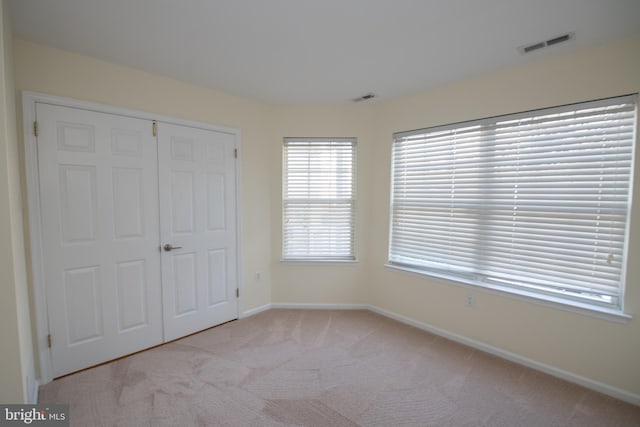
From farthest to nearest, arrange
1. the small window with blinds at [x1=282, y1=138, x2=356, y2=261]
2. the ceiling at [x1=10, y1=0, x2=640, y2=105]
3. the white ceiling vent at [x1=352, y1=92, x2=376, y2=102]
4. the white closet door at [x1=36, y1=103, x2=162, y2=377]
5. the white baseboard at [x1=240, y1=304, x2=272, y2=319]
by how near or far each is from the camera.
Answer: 1. the small window with blinds at [x1=282, y1=138, x2=356, y2=261]
2. the white baseboard at [x1=240, y1=304, x2=272, y2=319]
3. the white ceiling vent at [x1=352, y1=92, x2=376, y2=102]
4. the white closet door at [x1=36, y1=103, x2=162, y2=377]
5. the ceiling at [x1=10, y1=0, x2=640, y2=105]

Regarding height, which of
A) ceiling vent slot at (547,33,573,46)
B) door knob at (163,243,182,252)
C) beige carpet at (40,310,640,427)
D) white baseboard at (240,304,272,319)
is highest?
ceiling vent slot at (547,33,573,46)

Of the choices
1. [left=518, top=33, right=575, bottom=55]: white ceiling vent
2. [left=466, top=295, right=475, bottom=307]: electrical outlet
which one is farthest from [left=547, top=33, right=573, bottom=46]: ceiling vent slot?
[left=466, top=295, right=475, bottom=307]: electrical outlet

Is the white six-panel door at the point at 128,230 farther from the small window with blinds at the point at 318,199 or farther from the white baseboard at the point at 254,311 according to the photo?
the small window with blinds at the point at 318,199

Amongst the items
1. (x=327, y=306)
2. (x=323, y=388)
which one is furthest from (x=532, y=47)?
(x=327, y=306)

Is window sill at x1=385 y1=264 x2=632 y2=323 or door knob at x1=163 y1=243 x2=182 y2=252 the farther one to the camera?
door knob at x1=163 y1=243 x2=182 y2=252

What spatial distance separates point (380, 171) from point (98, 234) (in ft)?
9.57

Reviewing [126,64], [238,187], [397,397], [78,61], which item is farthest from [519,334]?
[78,61]

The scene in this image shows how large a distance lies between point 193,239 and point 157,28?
1.87m

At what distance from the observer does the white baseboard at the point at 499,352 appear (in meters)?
2.06

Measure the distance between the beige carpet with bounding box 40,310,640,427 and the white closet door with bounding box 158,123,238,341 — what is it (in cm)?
34

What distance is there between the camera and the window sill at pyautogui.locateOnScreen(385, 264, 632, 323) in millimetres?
2046

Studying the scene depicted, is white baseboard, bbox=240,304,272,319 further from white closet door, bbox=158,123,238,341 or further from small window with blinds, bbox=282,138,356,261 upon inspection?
small window with blinds, bbox=282,138,356,261

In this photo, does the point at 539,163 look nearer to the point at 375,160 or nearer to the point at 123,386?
the point at 375,160

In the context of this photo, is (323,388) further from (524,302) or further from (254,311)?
(524,302)
